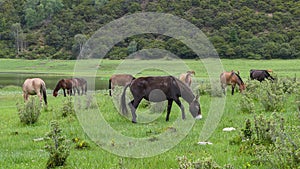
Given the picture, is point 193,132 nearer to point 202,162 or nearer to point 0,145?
point 0,145

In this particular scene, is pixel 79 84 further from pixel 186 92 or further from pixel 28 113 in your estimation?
pixel 186 92

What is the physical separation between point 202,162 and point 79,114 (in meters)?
11.0

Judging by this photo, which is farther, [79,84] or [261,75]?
[79,84]

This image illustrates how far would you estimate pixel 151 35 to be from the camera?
107 metres

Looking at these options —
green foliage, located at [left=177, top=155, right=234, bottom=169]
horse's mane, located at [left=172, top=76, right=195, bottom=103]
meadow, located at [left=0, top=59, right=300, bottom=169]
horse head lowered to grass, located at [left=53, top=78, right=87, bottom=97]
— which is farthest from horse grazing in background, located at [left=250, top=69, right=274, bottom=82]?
green foliage, located at [left=177, top=155, right=234, bottom=169]

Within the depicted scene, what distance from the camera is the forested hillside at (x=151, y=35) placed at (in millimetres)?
Answer: 91375

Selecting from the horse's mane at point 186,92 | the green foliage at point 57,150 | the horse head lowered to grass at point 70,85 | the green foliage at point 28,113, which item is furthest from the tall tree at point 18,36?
the green foliage at point 57,150

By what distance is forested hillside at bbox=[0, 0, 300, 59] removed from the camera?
91.4 metres

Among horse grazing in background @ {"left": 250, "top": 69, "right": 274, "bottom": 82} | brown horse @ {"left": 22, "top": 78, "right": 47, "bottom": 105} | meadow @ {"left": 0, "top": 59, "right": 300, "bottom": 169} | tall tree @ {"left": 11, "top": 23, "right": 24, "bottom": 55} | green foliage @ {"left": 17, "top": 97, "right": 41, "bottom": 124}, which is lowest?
meadow @ {"left": 0, "top": 59, "right": 300, "bottom": 169}

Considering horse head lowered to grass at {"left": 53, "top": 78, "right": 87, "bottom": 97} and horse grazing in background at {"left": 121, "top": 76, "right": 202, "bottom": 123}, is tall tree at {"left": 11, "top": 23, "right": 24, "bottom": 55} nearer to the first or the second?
horse head lowered to grass at {"left": 53, "top": 78, "right": 87, "bottom": 97}

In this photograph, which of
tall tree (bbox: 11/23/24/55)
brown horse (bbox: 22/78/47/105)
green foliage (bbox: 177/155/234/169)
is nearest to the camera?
green foliage (bbox: 177/155/234/169)

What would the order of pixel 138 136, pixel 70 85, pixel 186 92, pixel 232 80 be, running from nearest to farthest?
pixel 138 136, pixel 186 92, pixel 232 80, pixel 70 85

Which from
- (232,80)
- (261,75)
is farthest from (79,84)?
(261,75)

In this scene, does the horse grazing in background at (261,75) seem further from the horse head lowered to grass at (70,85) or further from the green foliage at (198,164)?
the green foliage at (198,164)
